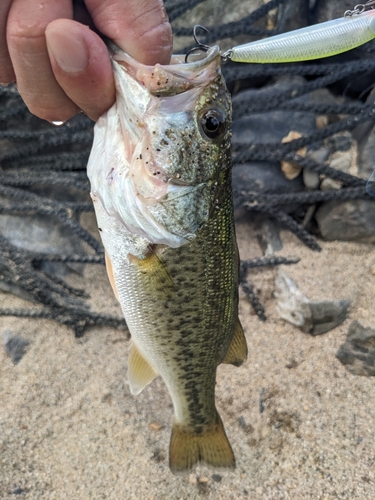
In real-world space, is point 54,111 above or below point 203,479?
above

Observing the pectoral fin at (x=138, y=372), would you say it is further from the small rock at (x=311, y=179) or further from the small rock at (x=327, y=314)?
the small rock at (x=311, y=179)

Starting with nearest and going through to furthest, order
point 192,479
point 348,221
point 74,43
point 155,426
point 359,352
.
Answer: point 74,43 < point 192,479 < point 155,426 < point 359,352 < point 348,221

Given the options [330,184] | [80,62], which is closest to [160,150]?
[80,62]

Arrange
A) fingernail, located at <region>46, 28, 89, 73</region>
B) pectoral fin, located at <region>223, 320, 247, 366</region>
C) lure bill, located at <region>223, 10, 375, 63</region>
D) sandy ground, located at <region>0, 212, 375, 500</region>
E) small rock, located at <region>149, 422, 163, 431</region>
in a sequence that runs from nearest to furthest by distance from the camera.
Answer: fingernail, located at <region>46, 28, 89, 73</region>, lure bill, located at <region>223, 10, 375, 63</region>, pectoral fin, located at <region>223, 320, 247, 366</region>, sandy ground, located at <region>0, 212, 375, 500</region>, small rock, located at <region>149, 422, 163, 431</region>

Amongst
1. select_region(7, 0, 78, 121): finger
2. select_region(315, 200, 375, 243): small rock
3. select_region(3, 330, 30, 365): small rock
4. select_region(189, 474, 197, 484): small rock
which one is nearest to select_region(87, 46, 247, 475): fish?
select_region(7, 0, 78, 121): finger

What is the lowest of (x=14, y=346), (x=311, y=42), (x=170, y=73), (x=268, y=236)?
(x=14, y=346)

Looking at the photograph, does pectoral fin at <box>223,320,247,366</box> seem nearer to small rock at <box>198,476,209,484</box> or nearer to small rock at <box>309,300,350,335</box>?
small rock at <box>198,476,209,484</box>

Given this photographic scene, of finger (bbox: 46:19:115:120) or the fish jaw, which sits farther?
the fish jaw

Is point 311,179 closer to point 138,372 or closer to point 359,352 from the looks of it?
point 359,352
